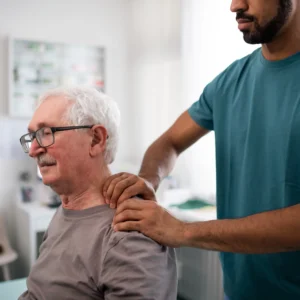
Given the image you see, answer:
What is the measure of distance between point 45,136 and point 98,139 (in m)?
0.16

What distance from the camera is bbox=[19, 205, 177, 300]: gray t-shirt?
1.06 meters

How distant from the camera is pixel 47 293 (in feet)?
3.79

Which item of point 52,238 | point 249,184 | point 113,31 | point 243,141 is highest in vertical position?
point 113,31

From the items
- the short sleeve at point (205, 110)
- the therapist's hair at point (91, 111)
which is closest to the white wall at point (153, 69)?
the short sleeve at point (205, 110)

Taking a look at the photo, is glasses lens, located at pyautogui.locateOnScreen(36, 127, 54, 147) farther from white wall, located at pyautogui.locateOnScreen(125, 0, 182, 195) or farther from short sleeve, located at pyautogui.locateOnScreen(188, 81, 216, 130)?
white wall, located at pyautogui.locateOnScreen(125, 0, 182, 195)

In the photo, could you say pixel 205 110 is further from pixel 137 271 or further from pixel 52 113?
pixel 137 271

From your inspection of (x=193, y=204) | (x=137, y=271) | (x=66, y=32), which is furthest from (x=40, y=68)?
(x=137, y=271)

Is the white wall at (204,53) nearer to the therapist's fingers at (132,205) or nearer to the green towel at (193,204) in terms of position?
the green towel at (193,204)

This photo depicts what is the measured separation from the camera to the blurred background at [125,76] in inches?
121

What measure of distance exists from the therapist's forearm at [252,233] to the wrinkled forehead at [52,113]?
500 millimetres

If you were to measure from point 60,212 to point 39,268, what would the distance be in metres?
0.21

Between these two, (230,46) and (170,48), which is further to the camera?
(170,48)

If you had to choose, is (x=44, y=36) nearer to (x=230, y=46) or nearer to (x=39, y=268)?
(x=230, y=46)

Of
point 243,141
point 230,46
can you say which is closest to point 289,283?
point 243,141
